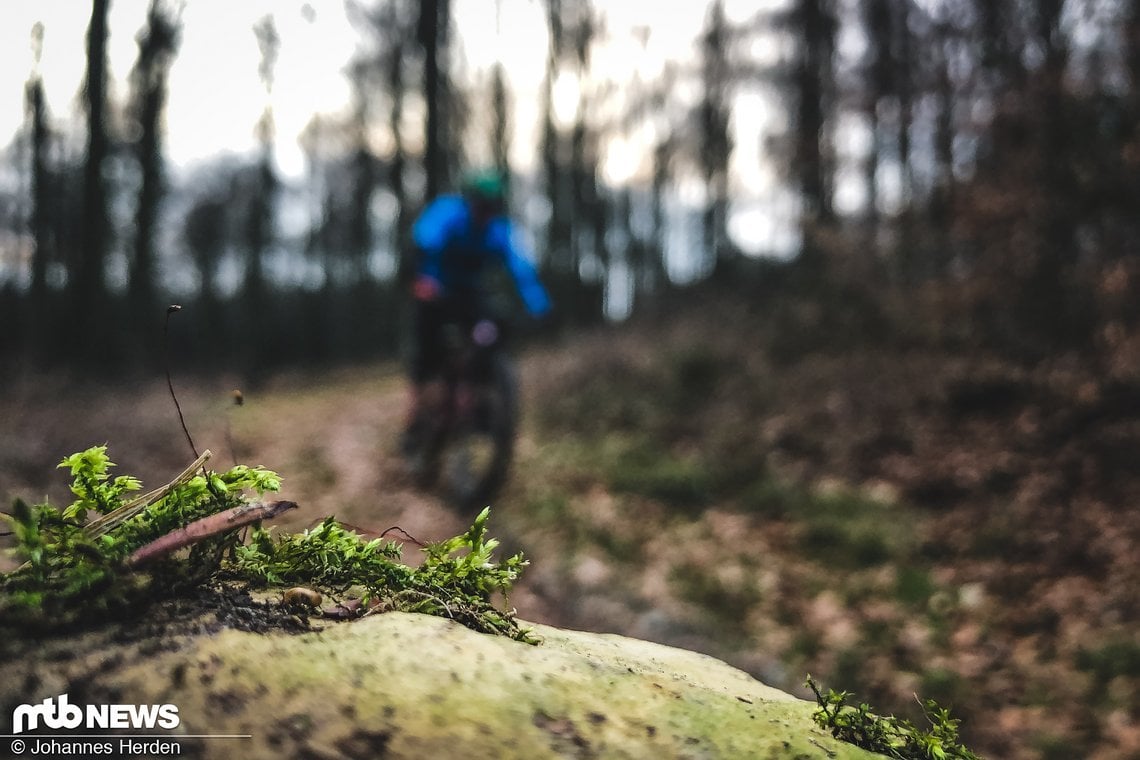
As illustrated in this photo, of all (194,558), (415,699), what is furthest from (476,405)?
(415,699)

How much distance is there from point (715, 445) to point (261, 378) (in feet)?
51.3

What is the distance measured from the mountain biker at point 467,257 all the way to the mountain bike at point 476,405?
0.14 metres

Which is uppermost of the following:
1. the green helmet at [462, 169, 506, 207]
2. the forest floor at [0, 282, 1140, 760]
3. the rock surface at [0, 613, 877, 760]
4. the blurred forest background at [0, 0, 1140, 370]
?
the blurred forest background at [0, 0, 1140, 370]

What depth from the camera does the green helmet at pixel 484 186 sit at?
603cm

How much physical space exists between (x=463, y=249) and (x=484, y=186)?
0.67 metres

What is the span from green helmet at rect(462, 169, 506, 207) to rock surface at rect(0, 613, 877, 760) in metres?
5.27

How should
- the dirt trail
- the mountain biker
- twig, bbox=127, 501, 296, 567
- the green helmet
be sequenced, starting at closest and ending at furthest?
twig, bbox=127, 501, 296, 567, the dirt trail, the green helmet, the mountain biker

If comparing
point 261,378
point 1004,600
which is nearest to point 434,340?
point 1004,600

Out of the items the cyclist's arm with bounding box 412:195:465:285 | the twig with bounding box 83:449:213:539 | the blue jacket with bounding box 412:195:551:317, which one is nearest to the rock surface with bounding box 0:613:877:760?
the twig with bounding box 83:449:213:539

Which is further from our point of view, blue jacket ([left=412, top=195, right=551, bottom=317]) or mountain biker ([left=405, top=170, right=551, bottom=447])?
blue jacket ([left=412, top=195, right=551, bottom=317])

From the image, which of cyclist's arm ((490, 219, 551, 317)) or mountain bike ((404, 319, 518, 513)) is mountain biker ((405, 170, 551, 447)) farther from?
mountain bike ((404, 319, 518, 513))

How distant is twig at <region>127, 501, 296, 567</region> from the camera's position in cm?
107

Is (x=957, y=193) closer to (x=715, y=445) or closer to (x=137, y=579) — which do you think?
(x=715, y=445)

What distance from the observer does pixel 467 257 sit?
21.2ft
